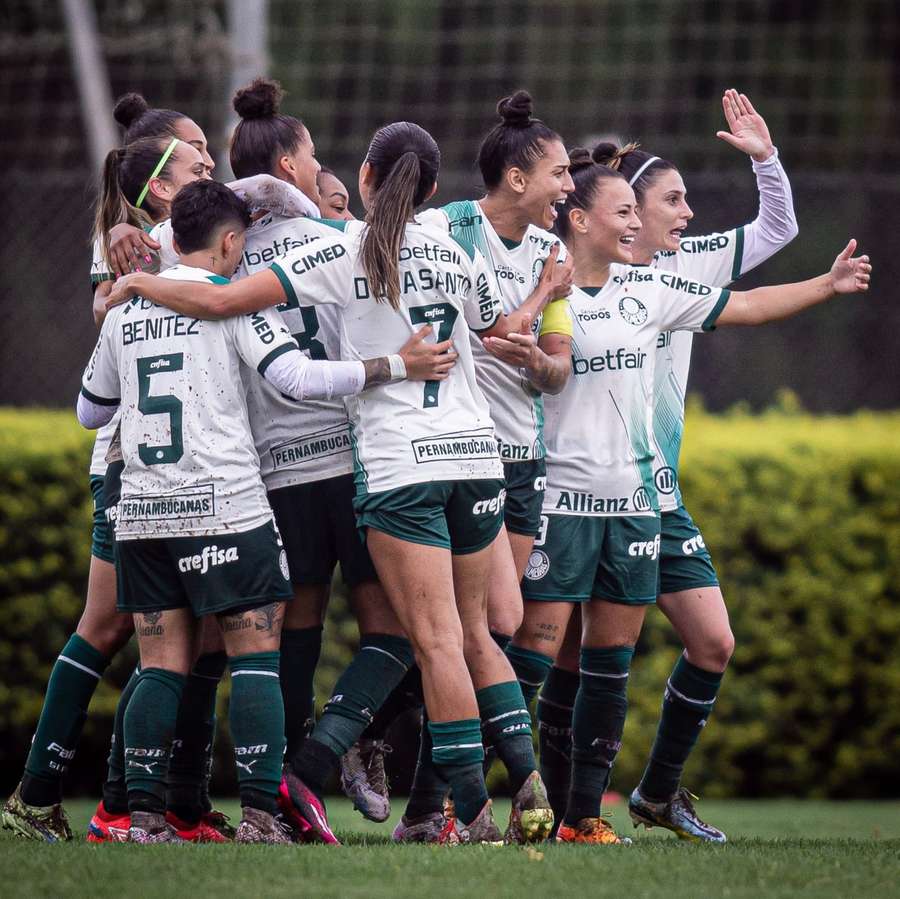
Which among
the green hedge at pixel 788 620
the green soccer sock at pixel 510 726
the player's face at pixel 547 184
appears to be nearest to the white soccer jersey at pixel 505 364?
the player's face at pixel 547 184

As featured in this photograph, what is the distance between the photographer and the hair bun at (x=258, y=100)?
5398mm

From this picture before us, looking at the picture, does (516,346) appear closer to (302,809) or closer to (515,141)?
(515,141)

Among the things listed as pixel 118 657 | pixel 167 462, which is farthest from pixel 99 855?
pixel 118 657

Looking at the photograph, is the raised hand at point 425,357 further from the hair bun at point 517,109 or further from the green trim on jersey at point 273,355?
the hair bun at point 517,109

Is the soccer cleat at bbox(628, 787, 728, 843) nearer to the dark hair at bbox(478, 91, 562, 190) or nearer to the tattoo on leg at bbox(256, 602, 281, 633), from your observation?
the tattoo on leg at bbox(256, 602, 281, 633)

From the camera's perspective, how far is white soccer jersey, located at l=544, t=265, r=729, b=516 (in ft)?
18.0

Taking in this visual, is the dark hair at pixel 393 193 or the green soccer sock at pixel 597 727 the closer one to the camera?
the dark hair at pixel 393 193

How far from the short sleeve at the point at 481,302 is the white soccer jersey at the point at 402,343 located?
9 cm

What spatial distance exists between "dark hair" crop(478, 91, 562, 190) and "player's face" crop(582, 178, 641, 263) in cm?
33

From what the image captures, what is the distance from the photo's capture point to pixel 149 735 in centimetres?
488

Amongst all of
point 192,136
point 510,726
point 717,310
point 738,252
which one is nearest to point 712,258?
point 738,252

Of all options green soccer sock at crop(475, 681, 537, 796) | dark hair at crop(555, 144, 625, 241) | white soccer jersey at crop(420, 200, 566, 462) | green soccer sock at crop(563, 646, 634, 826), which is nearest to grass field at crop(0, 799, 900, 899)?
green soccer sock at crop(475, 681, 537, 796)

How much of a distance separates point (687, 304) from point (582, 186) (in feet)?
1.82

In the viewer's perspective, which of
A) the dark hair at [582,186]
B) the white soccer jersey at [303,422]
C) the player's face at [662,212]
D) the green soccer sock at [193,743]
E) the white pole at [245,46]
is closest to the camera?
the white soccer jersey at [303,422]
